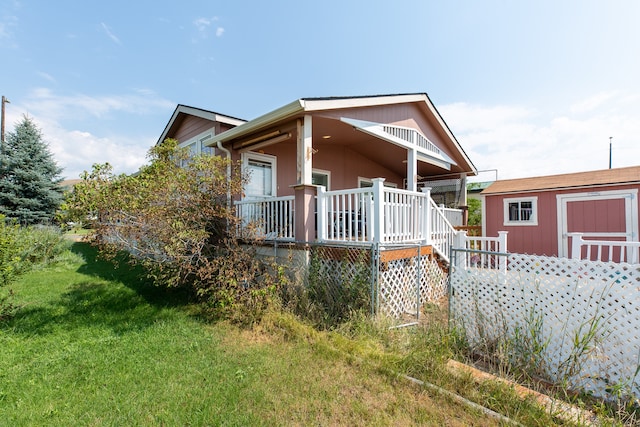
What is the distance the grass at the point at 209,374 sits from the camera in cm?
230

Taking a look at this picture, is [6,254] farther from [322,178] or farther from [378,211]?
[322,178]

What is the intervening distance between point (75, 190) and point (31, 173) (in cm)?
1450

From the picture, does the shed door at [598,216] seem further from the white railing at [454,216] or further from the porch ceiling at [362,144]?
the porch ceiling at [362,144]

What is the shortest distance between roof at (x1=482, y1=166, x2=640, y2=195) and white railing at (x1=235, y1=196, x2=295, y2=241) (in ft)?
24.6

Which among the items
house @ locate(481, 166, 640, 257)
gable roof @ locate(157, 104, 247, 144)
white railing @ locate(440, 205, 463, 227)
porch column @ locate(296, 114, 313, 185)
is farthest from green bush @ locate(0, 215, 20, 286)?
house @ locate(481, 166, 640, 257)

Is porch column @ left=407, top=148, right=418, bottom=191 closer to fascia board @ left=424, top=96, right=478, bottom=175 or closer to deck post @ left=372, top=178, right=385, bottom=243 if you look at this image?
fascia board @ left=424, top=96, right=478, bottom=175

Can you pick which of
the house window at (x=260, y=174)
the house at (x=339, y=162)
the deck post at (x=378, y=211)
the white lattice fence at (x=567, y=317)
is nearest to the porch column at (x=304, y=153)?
the house at (x=339, y=162)

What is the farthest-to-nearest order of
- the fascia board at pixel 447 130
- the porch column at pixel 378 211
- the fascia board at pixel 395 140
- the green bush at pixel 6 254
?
1. the fascia board at pixel 447 130
2. the fascia board at pixel 395 140
3. the porch column at pixel 378 211
4. the green bush at pixel 6 254

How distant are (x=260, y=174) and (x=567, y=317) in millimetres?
6834

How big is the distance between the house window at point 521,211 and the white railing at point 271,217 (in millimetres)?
7501

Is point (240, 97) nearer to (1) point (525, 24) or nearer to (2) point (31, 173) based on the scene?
(1) point (525, 24)

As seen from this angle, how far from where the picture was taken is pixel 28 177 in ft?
47.6

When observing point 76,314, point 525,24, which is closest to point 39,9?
point 76,314

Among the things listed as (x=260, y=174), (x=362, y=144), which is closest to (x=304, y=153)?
(x=260, y=174)
